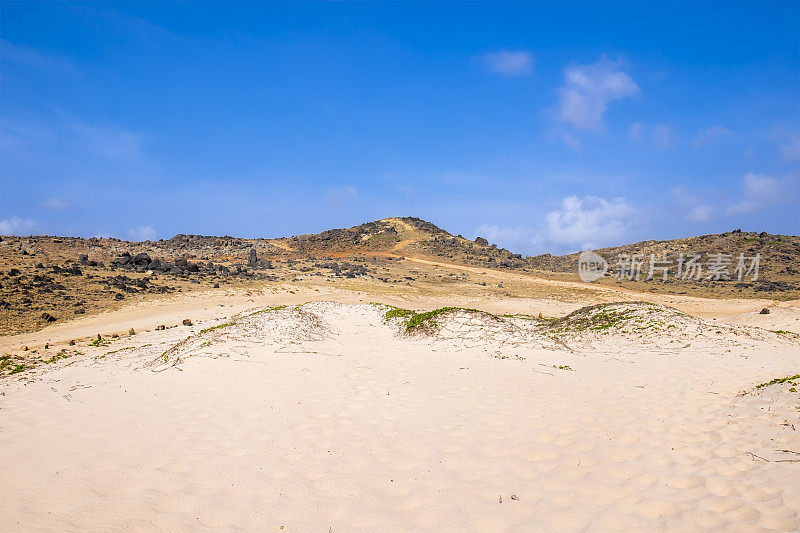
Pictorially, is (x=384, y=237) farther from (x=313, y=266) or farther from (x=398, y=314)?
(x=398, y=314)

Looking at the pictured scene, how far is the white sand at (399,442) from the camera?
15.7ft

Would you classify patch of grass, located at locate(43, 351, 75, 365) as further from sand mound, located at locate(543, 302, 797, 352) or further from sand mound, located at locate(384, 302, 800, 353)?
sand mound, located at locate(543, 302, 797, 352)

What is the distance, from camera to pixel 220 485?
5.46 meters

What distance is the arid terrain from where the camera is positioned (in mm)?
4855

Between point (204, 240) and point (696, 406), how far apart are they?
226ft

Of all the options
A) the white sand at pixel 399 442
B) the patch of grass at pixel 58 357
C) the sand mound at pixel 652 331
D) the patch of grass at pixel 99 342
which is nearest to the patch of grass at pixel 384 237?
the sand mound at pixel 652 331

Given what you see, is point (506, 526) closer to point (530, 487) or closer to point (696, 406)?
point (530, 487)

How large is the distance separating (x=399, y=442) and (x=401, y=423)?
0.82 metres

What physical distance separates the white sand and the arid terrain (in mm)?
36

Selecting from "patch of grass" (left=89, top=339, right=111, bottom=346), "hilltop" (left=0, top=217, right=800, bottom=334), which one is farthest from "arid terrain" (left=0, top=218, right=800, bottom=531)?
"hilltop" (left=0, top=217, right=800, bottom=334)

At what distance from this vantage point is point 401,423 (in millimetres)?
7707

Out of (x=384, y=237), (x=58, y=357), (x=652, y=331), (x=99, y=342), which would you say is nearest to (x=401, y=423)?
(x=652, y=331)

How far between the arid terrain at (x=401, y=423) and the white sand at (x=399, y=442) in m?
0.04

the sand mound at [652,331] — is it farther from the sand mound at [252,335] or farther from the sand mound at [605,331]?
the sand mound at [252,335]
